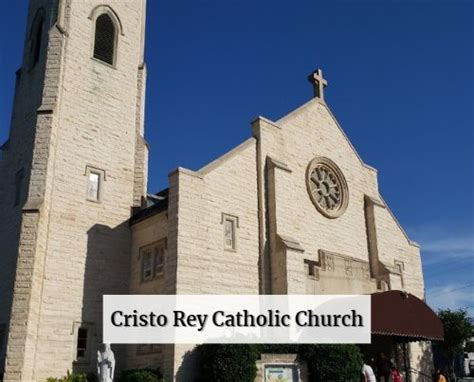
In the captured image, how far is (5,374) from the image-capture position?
16.7 meters

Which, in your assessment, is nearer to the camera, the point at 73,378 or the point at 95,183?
the point at 73,378

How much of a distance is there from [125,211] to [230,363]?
8.71 m

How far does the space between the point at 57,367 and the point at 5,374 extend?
177cm

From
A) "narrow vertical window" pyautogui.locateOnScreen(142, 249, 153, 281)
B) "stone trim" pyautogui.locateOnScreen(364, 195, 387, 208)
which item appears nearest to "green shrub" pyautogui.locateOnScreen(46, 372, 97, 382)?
"narrow vertical window" pyautogui.locateOnScreen(142, 249, 153, 281)

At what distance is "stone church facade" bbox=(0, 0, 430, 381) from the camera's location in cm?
1805

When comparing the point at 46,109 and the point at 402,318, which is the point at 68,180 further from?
the point at 402,318

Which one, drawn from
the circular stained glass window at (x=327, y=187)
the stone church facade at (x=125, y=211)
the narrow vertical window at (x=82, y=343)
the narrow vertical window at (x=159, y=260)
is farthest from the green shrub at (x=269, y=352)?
the circular stained glass window at (x=327, y=187)

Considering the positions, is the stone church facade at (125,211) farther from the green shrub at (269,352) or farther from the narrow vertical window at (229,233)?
the green shrub at (269,352)

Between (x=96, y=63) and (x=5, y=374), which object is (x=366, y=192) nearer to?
(x=96, y=63)

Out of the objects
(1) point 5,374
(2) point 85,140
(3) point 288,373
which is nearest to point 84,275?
(1) point 5,374

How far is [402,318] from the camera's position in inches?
795

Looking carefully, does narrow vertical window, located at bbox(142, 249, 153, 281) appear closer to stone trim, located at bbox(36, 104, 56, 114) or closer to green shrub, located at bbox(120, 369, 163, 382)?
green shrub, located at bbox(120, 369, 163, 382)

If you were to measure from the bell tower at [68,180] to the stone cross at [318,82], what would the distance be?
858 cm

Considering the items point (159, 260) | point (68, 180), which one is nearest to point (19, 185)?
point (68, 180)
